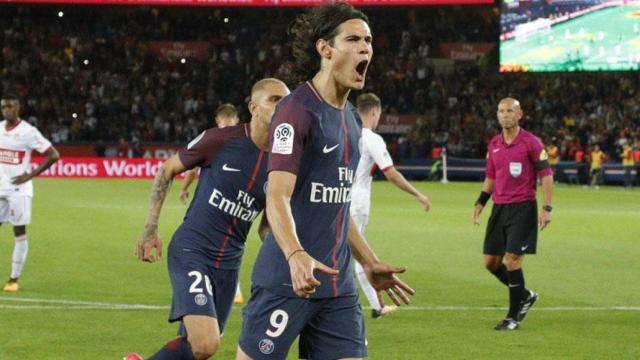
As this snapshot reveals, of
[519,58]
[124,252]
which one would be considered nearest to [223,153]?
[124,252]

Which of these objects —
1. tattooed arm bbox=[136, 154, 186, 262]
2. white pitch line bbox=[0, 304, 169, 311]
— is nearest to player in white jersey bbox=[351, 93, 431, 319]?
white pitch line bbox=[0, 304, 169, 311]

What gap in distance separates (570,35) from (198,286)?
34.7 m

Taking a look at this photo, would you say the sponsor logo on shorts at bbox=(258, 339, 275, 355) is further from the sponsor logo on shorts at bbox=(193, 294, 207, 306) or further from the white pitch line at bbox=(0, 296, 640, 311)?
the white pitch line at bbox=(0, 296, 640, 311)

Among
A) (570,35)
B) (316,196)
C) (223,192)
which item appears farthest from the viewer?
(570,35)

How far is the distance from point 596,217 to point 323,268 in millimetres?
23483

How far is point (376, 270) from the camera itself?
6102mm

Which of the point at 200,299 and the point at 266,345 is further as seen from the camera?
the point at 200,299

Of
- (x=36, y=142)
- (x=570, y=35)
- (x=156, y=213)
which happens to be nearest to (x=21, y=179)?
(x=36, y=142)

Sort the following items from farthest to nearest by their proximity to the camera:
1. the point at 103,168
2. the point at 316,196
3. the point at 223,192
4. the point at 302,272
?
1. the point at 103,168
2. the point at 223,192
3. the point at 316,196
4. the point at 302,272

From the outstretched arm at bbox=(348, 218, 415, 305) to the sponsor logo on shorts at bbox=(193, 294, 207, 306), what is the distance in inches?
55.1

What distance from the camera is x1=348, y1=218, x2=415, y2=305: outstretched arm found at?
20.0ft

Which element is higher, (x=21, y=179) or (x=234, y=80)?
(x=234, y=80)

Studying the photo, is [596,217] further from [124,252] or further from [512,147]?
[512,147]

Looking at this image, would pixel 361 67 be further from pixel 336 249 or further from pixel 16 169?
pixel 16 169
